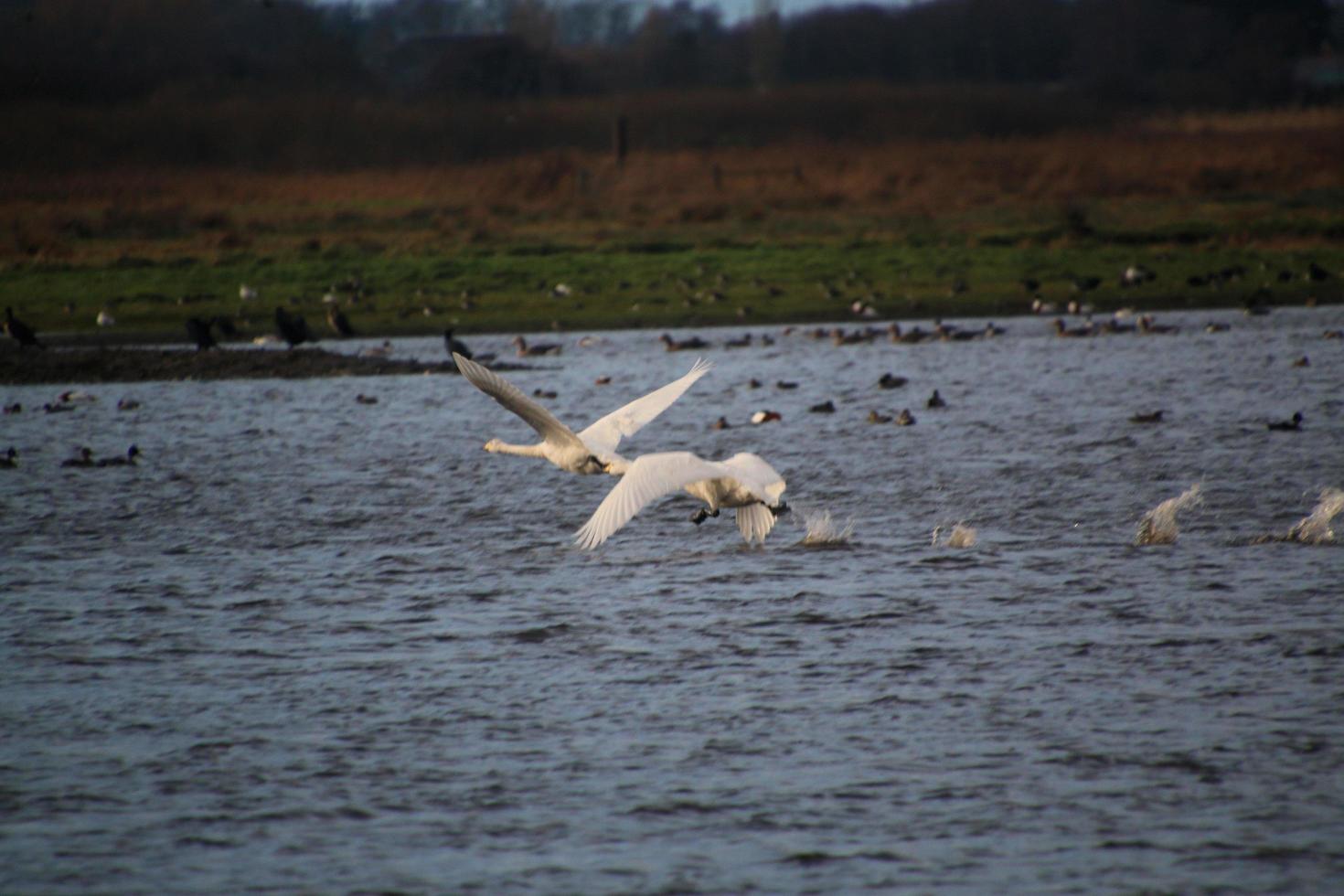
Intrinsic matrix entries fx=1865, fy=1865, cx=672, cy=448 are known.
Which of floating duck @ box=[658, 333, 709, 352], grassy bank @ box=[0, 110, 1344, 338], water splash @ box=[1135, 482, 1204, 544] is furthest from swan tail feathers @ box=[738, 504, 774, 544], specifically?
grassy bank @ box=[0, 110, 1344, 338]

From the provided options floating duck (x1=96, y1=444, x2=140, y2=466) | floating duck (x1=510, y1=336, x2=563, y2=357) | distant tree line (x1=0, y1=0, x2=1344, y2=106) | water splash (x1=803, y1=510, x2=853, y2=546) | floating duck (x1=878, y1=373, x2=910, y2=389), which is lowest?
floating duck (x1=96, y1=444, x2=140, y2=466)

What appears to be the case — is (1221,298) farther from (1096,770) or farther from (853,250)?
(1096,770)

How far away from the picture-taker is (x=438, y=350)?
78.3 ft

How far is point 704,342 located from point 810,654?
1472cm

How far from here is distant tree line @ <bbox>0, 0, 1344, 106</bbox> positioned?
109 feet

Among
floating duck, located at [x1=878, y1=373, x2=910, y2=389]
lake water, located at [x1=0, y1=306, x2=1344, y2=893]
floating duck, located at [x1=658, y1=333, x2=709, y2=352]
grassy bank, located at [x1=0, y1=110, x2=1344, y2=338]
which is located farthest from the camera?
grassy bank, located at [x1=0, y1=110, x2=1344, y2=338]

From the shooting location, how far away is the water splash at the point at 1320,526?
1078 cm

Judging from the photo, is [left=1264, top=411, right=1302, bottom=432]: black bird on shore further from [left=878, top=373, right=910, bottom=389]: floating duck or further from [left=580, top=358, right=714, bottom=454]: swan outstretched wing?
[left=580, top=358, right=714, bottom=454]: swan outstretched wing

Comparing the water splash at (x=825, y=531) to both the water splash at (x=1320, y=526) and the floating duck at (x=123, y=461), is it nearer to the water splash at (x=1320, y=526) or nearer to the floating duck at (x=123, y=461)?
the water splash at (x=1320, y=526)

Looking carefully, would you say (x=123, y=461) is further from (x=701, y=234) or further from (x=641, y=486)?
(x=701, y=234)

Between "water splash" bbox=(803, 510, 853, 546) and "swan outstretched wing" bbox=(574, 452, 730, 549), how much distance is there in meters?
1.71

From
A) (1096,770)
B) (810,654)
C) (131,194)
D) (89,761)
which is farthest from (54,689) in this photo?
(131,194)

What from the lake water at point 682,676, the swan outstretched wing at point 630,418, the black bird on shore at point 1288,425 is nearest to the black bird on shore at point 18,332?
the lake water at point 682,676

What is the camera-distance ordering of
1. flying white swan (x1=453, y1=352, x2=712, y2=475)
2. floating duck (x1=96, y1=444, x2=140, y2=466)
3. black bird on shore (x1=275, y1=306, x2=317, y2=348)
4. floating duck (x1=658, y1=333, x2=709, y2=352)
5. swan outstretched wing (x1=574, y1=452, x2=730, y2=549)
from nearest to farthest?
swan outstretched wing (x1=574, y1=452, x2=730, y2=549) < flying white swan (x1=453, y1=352, x2=712, y2=475) < floating duck (x1=96, y1=444, x2=140, y2=466) < black bird on shore (x1=275, y1=306, x2=317, y2=348) < floating duck (x1=658, y1=333, x2=709, y2=352)
